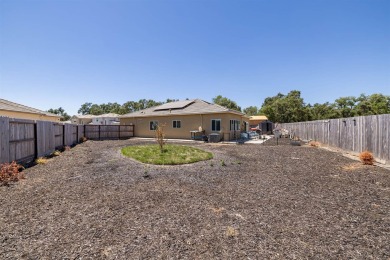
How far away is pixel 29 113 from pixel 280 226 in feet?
80.4

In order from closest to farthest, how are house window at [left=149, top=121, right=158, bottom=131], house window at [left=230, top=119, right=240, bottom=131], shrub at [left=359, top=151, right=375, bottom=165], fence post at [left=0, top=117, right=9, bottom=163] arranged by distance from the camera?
fence post at [left=0, top=117, right=9, bottom=163] < shrub at [left=359, top=151, right=375, bottom=165] < house window at [left=230, top=119, right=240, bottom=131] < house window at [left=149, top=121, right=158, bottom=131]

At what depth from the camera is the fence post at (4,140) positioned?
679 cm

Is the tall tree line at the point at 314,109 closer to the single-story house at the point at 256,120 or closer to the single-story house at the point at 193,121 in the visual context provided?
the single-story house at the point at 256,120

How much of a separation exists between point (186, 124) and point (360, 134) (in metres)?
15.6

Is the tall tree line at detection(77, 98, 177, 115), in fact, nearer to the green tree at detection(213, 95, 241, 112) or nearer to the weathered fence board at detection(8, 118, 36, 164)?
the green tree at detection(213, 95, 241, 112)

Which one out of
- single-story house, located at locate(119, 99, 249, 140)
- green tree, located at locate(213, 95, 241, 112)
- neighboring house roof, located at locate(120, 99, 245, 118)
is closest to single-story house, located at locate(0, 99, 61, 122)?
single-story house, located at locate(119, 99, 249, 140)

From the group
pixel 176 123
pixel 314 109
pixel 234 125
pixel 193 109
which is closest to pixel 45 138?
pixel 176 123

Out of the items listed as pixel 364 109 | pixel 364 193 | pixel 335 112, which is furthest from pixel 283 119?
pixel 364 193

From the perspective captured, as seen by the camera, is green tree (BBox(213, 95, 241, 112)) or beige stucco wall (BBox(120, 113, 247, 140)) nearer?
beige stucco wall (BBox(120, 113, 247, 140))

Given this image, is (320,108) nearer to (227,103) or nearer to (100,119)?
(227,103)

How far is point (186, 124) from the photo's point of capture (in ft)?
74.2

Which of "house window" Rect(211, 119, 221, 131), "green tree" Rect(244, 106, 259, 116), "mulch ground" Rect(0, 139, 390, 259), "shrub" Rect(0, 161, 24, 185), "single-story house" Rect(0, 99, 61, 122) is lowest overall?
"mulch ground" Rect(0, 139, 390, 259)

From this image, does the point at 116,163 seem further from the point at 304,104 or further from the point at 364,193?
the point at 304,104

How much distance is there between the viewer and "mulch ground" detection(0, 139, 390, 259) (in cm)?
281
